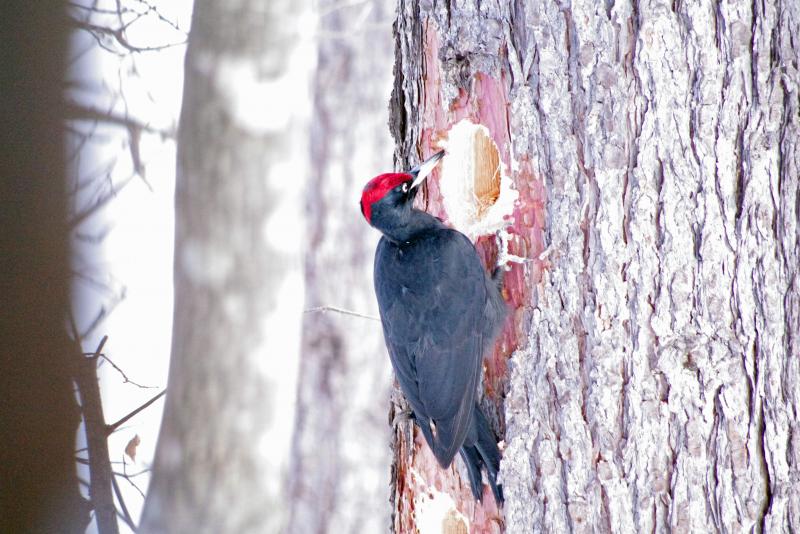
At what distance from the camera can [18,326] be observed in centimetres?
182

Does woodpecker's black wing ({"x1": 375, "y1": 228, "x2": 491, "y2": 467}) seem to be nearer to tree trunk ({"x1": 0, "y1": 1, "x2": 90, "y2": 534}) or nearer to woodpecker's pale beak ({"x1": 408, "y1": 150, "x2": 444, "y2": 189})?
woodpecker's pale beak ({"x1": 408, "y1": 150, "x2": 444, "y2": 189})

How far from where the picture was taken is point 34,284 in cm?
185

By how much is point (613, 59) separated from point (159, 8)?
1.55 m

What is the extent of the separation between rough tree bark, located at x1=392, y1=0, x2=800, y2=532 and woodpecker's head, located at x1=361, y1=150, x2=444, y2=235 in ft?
1.39

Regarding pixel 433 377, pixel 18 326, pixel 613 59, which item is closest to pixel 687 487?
pixel 433 377

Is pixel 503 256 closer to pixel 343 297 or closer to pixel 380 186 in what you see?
pixel 380 186

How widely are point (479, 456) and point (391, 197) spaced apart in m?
0.77

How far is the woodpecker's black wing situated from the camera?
1.59m

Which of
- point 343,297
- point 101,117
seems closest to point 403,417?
point 343,297

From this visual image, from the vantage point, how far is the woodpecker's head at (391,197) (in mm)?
1764

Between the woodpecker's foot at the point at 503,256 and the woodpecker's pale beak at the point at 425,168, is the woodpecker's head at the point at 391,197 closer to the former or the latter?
the woodpecker's pale beak at the point at 425,168

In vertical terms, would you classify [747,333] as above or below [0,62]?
below

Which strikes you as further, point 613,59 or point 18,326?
point 18,326

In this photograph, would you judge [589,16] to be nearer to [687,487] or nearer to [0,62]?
[687,487]
